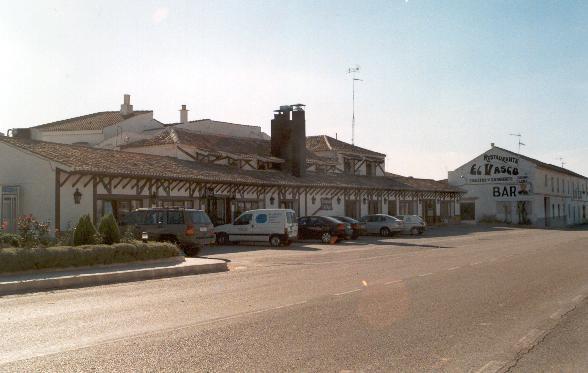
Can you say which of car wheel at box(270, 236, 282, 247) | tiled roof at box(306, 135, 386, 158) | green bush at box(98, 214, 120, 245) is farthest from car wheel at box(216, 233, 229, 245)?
tiled roof at box(306, 135, 386, 158)

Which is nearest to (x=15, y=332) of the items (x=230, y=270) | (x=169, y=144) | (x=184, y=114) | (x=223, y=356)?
(x=223, y=356)

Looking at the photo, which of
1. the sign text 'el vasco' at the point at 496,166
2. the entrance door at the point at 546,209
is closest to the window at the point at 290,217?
the sign text 'el vasco' at the point at 496,166

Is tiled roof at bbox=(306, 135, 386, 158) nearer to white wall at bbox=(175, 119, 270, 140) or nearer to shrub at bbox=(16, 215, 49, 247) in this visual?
white wall at bbox=(175, 119, 270, 140)

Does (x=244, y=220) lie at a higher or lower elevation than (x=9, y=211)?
lower

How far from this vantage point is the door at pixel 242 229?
1246 inches

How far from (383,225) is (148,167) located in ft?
55.5

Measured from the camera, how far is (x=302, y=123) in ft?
159

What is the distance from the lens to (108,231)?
786 inches

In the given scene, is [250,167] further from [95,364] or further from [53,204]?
[95,364]

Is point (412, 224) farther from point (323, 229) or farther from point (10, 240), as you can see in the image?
point (10, 240)

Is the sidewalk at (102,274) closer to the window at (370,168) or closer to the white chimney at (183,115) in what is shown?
the window at (370,168)

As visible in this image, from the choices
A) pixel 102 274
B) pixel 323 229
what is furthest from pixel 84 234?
pixel 323 229

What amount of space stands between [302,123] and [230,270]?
30113 mm

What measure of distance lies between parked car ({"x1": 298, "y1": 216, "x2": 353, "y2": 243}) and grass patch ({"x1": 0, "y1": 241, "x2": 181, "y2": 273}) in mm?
15417
